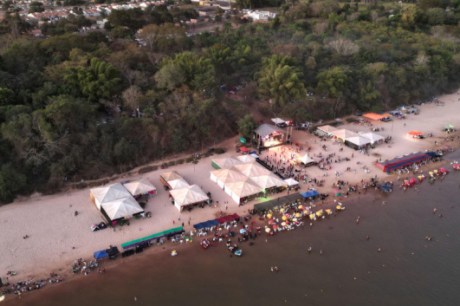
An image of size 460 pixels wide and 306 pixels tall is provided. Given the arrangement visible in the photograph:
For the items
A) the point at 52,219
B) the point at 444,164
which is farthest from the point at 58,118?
the point at 444,164

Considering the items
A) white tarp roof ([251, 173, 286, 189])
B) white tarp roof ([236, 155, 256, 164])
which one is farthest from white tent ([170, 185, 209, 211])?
white tarp roof ([236, 155, 256, 164])

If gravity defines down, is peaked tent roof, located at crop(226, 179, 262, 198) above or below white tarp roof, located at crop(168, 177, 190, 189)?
below

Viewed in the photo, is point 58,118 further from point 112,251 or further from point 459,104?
point 459,104

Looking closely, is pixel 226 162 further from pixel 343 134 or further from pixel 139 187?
pixel 343 134

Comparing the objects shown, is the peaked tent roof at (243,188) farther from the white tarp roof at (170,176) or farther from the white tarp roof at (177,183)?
the white tarp roof at (170,176)

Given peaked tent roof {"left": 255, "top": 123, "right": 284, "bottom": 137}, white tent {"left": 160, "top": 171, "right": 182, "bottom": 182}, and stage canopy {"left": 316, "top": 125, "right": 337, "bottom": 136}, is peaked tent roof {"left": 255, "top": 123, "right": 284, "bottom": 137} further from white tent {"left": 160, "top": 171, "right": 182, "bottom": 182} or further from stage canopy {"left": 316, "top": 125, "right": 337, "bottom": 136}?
white tent {"left": 160, "top": 171, "right": 182, "bottom": 182}

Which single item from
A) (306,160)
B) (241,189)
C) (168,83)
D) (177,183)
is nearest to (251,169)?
(241,189)

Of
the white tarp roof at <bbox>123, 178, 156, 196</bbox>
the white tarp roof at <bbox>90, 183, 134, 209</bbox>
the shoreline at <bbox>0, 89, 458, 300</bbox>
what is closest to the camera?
the shoreline at <bbox>0, 89, 458, 300</bbox>
